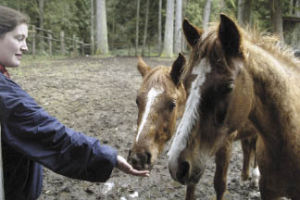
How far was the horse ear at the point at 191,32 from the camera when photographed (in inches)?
78.0

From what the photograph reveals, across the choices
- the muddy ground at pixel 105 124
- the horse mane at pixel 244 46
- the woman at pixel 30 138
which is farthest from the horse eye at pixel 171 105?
the muddy ground at pixel 105 124

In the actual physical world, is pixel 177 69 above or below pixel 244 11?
below

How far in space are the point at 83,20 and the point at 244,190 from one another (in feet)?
104

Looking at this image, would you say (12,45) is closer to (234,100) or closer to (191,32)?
(191,32)

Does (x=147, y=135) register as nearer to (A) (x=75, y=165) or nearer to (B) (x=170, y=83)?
(B) (x=170, y=83)

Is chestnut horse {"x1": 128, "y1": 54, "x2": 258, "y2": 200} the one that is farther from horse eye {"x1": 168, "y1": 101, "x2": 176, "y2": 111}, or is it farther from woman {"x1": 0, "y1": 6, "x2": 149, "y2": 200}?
woman {"x1": 0, "y1": 6, "x2": 149, "y2": 200}

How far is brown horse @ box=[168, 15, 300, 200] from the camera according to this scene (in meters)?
1.64

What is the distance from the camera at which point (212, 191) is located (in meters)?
3.74

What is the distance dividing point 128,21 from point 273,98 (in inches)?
1195

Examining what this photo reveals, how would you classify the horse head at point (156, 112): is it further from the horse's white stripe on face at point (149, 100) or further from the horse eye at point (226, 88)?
the horse eye at point (226, 88)

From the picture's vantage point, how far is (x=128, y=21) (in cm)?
3019

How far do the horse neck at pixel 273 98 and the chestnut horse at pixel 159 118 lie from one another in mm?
744

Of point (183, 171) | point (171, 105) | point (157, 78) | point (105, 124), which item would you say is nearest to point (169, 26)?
point (105, 124)

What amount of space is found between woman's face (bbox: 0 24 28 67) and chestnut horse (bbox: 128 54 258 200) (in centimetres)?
146
